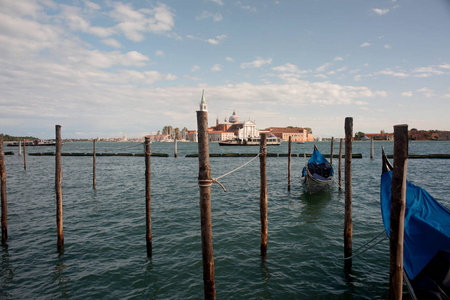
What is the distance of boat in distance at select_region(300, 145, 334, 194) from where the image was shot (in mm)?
13095

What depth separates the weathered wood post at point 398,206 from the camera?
3.21m

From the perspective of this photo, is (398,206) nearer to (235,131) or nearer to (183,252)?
(183,252)

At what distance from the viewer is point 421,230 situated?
4133 mm

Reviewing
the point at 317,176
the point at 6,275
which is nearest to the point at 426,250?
the point at 6,275

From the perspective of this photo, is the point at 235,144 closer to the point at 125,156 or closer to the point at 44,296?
the point at 125,156

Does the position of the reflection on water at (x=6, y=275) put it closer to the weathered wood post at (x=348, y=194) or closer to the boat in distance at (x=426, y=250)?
the weathered wood post at (x=348, y=194)

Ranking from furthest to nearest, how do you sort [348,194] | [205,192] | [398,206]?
[348,194] → [205,192] → [398,206]

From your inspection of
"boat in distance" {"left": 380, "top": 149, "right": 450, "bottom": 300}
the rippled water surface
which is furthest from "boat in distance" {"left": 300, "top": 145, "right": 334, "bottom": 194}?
"boat in distance" {"left": 380, "top": 149, "right": 450, "bottom": 300}

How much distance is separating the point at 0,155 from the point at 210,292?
6.82m

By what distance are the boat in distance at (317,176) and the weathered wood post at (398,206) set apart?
981 cm

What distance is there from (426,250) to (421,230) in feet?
1.00

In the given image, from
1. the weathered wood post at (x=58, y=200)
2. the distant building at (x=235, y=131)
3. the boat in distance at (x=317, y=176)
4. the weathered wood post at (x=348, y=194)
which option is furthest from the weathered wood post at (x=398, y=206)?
the distant building at (x=235, y=131)

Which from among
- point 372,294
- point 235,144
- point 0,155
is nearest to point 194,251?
point 372,294

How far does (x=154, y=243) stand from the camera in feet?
23.3
